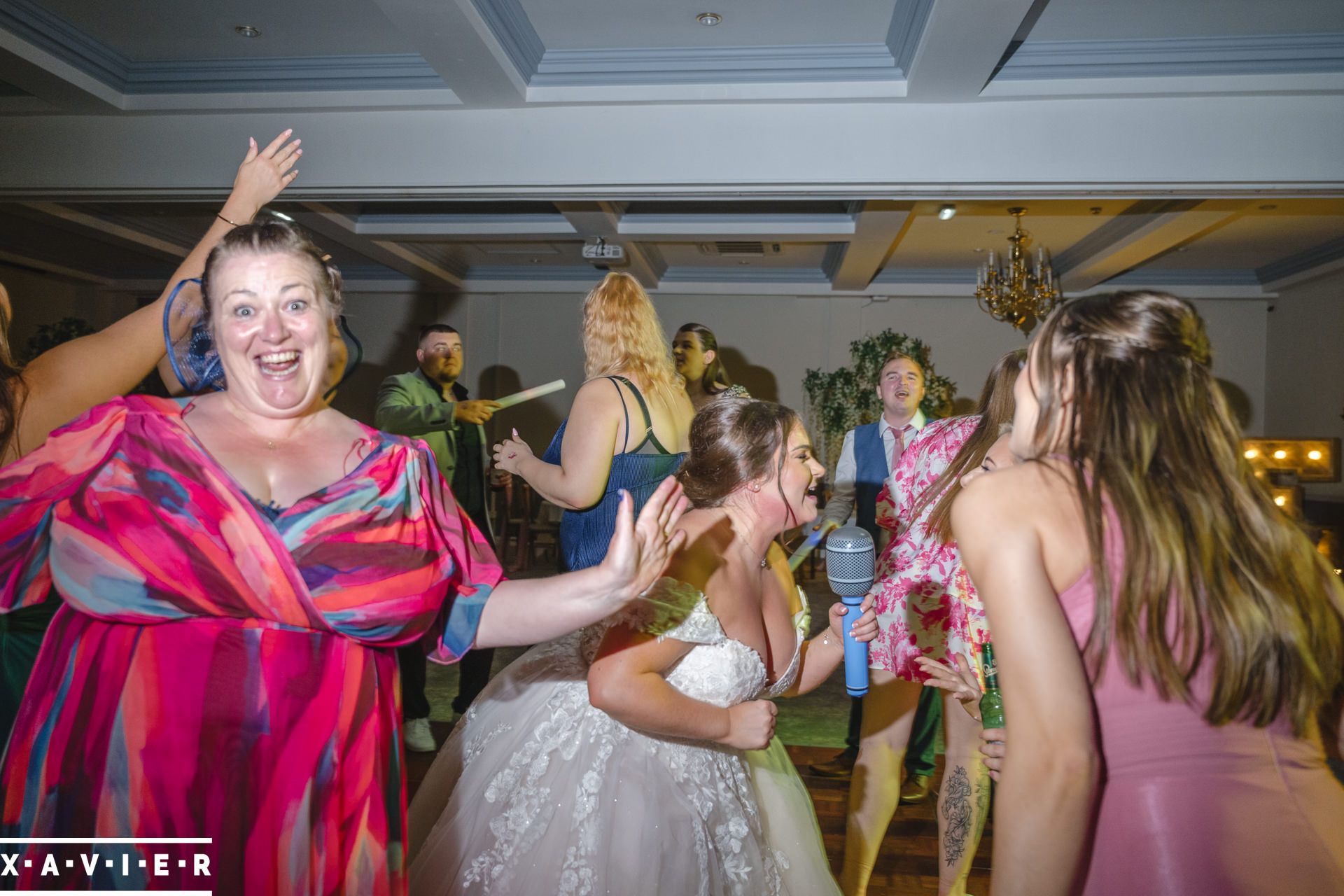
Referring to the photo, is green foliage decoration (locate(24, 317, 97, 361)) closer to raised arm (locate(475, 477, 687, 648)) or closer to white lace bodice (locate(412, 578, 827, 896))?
white lace bodice (locate(412, 578, 827, 896))

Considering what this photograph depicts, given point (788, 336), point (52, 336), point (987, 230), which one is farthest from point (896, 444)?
point (52, 336)

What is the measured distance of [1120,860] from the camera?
973 millimetres

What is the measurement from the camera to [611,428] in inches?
93.4

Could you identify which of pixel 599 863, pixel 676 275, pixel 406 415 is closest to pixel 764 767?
pixel 599 863

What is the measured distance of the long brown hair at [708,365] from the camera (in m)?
3.63

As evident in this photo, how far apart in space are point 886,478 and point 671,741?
233cm

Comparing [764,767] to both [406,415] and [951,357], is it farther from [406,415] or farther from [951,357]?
[951,357]

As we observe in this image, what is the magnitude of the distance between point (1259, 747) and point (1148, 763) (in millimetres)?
142

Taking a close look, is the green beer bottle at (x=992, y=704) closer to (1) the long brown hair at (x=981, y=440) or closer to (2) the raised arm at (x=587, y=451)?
(1) the long brown hair at (x=981, y=440)

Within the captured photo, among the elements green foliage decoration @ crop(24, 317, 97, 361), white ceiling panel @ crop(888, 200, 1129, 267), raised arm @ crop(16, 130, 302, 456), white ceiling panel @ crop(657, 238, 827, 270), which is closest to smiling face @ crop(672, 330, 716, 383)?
raised arm @ crop(16, 130, 302, 456)

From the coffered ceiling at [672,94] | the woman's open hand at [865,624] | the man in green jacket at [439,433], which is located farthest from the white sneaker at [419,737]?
the coffered ceiling at [672,94]

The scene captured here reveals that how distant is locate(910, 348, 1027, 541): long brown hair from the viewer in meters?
2.18

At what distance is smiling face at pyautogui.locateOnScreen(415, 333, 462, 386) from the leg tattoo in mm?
2398

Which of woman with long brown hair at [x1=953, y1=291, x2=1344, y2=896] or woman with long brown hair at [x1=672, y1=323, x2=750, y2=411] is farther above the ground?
woman with long brown hair at [x1=672, y1=323, x2=750, y2=411]
